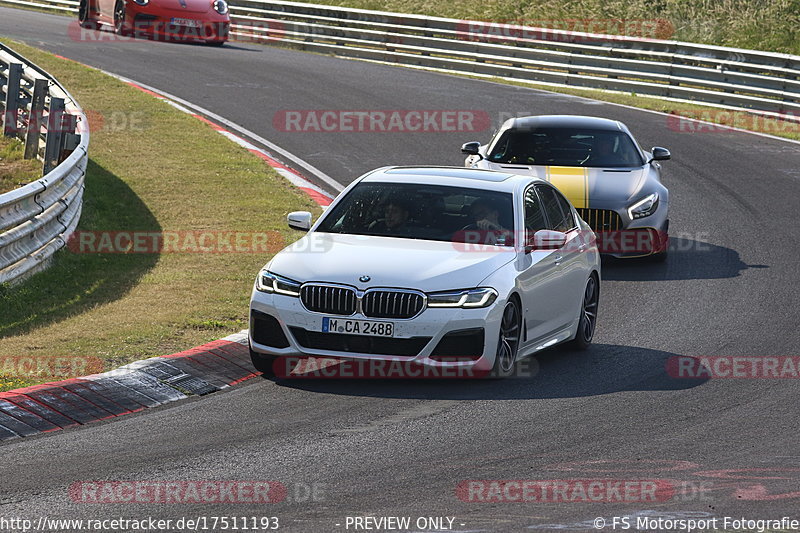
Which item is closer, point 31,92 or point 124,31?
point 31,92

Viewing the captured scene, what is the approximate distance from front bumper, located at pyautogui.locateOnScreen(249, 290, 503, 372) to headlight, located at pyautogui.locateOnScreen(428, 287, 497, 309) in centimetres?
4

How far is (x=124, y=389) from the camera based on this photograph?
8.87 metres

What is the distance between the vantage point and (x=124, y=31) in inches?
1230

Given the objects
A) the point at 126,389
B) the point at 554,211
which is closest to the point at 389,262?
the point at 126,389

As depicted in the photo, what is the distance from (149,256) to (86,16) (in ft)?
66.5

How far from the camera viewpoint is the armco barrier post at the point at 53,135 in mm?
15812

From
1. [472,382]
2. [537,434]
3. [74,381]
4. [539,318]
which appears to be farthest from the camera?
[539,318]

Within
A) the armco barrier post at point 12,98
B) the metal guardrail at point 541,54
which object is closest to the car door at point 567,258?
the armco barrier post at point 12,98

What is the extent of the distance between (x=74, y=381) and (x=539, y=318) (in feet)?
11.7

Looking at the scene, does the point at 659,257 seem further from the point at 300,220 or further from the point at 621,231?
the point at 300,220

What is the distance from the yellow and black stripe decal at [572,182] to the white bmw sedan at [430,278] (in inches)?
135

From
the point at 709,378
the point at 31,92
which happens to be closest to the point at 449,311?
the point at 709,378

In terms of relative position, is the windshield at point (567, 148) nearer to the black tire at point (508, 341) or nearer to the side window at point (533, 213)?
the side window at point (533, 213)

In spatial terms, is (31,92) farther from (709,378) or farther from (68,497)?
(68,497)
